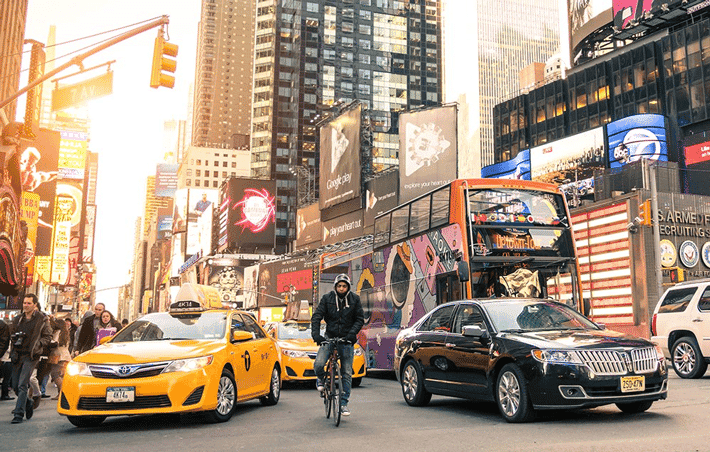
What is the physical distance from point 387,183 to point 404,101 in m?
80.5

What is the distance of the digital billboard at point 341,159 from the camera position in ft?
198

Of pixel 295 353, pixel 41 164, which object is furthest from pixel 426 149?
pixel 295 353

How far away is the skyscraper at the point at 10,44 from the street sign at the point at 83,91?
22416 millimetres

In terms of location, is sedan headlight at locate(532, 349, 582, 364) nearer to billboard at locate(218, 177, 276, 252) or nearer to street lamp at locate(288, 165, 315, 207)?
street lamp at locate(288, 165, 315, 207)

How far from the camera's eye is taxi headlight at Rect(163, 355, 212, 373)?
27.5 ft

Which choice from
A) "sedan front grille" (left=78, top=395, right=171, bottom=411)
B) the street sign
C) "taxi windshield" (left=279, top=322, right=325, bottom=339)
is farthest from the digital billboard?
"sedan front grille" (left=78, top=395, right=171, bottom=411)

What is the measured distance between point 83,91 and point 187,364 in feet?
28.1

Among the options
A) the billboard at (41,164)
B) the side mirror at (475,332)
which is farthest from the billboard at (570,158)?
the side mirror at (475,332)

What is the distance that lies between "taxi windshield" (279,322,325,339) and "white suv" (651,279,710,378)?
24.2 ft

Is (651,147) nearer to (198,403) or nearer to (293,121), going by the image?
(198,403)

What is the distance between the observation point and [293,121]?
14088cm

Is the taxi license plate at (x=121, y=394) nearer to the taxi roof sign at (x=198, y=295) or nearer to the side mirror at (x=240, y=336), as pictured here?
the side mirror at (x=240, y=336)

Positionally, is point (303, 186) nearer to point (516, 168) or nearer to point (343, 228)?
point (343, 228)

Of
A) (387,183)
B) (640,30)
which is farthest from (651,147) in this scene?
(387,183)
